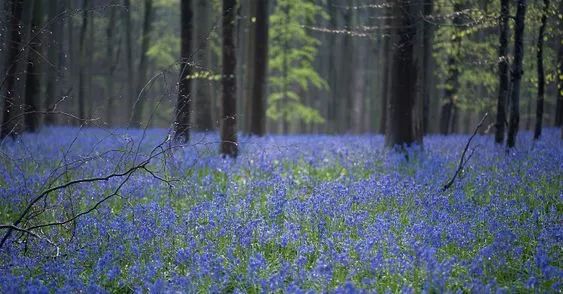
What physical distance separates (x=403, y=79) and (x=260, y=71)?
20.5ft

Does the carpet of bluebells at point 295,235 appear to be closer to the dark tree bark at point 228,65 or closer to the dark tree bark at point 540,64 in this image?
the dark tree bark at point 228,65

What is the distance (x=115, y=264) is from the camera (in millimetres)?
4859

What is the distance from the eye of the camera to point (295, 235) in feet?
17.5

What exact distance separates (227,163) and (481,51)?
1591 centimetres

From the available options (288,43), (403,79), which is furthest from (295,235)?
(288,43)

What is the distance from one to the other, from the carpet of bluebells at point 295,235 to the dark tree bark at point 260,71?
8763 mm

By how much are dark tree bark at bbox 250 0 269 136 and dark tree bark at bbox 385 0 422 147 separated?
235 inches

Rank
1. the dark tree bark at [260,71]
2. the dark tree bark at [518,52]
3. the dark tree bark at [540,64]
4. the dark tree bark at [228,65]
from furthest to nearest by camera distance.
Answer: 1. the dark tree bark at [260,71]
2. the dark tree bark at [540,64]
3. the dark tree bark at [228,65]
4. the dark tree bark at [518,52]

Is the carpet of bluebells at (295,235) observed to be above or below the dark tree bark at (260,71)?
below

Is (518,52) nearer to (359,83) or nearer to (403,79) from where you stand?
(403,79)

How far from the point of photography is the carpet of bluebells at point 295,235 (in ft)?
14.4

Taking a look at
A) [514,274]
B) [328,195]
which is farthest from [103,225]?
[514,274]

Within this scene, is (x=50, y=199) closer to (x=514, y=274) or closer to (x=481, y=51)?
(x=514, y=274)

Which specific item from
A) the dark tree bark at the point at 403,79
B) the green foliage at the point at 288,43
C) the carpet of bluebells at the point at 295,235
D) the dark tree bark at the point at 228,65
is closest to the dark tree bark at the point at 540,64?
the dark tree bark at the point at 403,79
